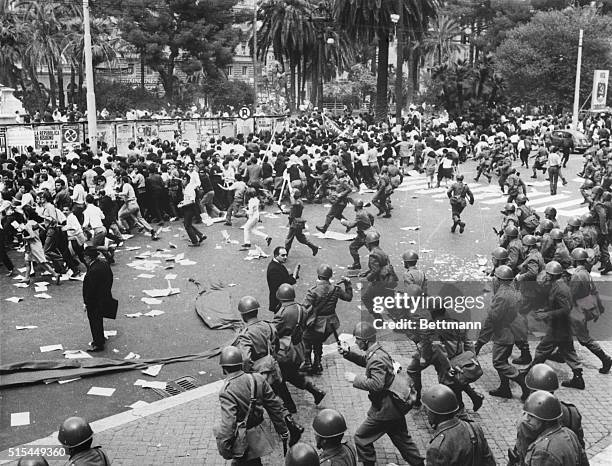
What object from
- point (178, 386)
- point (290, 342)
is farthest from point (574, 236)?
point (178, 386)

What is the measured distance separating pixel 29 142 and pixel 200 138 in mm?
7247

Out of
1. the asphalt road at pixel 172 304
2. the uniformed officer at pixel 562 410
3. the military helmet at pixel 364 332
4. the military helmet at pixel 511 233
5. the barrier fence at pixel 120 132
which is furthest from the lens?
the barrier fence at pixel 120 132

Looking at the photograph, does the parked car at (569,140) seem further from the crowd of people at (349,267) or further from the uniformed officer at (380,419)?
the uniformed officer at (380,419)

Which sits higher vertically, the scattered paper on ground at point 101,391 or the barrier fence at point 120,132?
the barrier fence at point 120,132

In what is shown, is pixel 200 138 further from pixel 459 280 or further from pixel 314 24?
pixel 314 24

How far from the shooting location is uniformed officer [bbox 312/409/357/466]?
505 centimetres

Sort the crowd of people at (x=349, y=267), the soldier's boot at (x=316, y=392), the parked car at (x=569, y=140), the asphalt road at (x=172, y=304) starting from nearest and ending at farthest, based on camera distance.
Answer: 1. the crowd of people at (x=349, y=267)
2. the soldier's boot at (x=316, y=392)
3. the asphalt road at (x=172, y=304)
4. the parked car at (x=569, y=140)

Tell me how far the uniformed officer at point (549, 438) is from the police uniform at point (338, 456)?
127 cm

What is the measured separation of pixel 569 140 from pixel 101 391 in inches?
908

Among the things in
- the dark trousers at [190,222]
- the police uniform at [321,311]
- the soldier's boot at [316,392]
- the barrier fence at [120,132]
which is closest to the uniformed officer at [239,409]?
the soldier's boot at [316,392]

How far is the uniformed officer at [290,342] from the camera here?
25.7 feet

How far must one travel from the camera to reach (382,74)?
120 feet

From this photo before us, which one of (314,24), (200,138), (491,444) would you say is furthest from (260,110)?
(491,444)

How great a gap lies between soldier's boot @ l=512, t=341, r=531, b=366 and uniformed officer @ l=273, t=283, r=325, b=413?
280 cm
